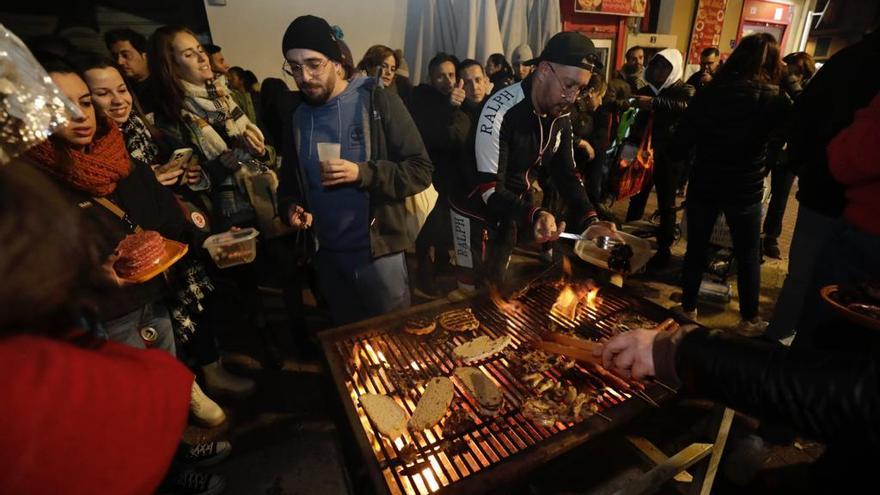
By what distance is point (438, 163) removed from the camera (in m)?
4.83

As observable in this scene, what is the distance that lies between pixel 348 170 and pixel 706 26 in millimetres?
14964

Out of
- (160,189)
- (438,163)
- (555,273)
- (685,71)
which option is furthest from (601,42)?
(160,189)

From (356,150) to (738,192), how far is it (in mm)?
3316

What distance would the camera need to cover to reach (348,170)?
2.43m

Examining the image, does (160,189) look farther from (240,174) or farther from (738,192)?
(738,192)

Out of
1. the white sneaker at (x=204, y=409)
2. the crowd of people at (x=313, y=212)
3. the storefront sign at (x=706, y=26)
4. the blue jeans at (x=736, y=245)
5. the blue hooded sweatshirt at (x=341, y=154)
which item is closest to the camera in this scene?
the crowd of people at (x=313, y=212)

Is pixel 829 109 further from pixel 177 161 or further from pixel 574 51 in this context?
pixel 177 161

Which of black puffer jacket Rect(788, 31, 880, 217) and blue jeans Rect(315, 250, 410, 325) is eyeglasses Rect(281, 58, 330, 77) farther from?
black puffer jacket Rect(788, 31, 880, 217)

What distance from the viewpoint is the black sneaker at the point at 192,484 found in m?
2.56

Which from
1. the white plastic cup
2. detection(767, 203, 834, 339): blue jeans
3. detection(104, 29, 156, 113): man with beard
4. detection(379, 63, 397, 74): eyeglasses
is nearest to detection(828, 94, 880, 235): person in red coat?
detection(767, 203, 834, 339): blue jeans

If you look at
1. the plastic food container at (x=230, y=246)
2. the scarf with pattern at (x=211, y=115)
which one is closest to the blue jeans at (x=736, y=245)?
the plastic food container at (x=230, y=246)

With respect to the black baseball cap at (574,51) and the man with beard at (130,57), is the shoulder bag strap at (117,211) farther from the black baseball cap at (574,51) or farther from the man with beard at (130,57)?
the black baseball cap at (574,51)

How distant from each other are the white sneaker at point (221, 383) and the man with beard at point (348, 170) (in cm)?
134

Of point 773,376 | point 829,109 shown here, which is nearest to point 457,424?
point 773,376
